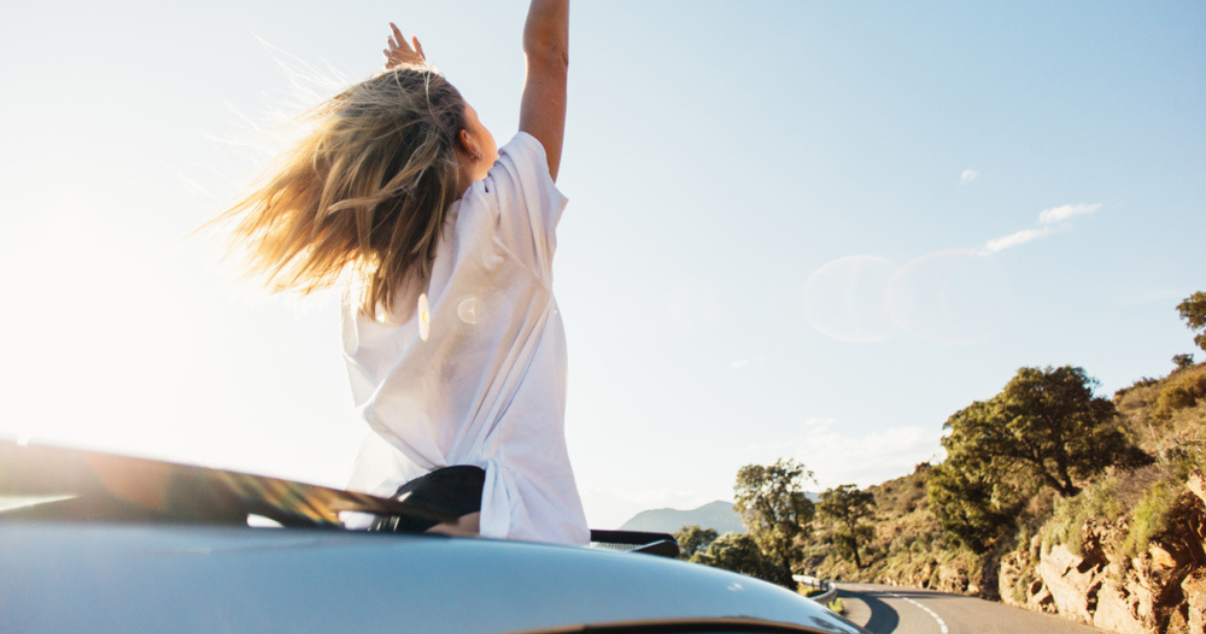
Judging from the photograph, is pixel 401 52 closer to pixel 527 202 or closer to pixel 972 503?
pixel 527 202

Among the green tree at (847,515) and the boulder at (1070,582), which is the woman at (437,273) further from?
the green tree at (847,515)

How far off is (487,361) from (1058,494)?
38538 mm

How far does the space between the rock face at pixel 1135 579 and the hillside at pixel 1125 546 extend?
27mm

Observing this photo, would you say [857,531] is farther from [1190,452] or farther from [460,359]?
[460,359]

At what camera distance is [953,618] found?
846 inches

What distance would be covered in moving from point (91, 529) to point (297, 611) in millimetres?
232

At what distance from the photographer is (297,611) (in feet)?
1.77

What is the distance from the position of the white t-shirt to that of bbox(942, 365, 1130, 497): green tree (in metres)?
36.8

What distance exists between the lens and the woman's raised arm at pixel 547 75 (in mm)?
1550

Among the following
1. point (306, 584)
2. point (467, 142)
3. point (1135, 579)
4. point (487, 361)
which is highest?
point (467, 142)

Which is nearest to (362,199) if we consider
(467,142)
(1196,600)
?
(467,142)

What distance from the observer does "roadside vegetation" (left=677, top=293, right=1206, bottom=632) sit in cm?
1639

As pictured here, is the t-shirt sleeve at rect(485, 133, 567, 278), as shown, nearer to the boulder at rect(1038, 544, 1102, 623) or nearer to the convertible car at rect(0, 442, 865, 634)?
the convertible car at rect(0, 442, 865, 634)

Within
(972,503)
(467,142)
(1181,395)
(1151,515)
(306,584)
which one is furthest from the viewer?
(972,503)
